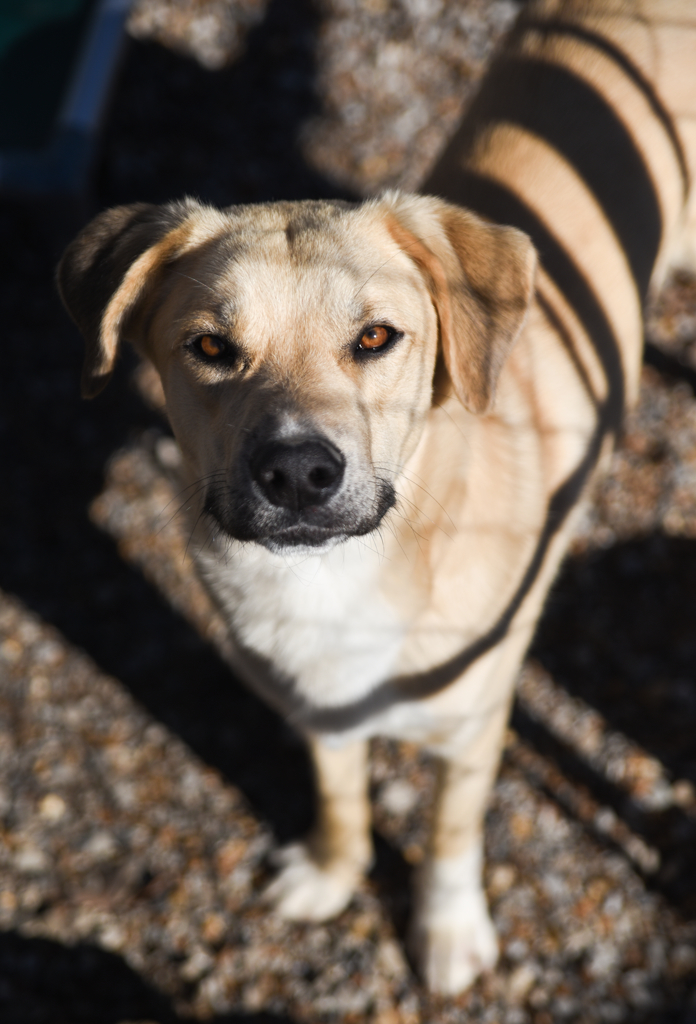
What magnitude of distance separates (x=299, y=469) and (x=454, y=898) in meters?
1.97

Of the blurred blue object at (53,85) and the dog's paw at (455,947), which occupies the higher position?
the blurred blue object at (53,85)

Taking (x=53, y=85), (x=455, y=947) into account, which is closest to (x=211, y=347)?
(x=455, y=947)

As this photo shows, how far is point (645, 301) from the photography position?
10.5 ft

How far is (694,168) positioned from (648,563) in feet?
5.70

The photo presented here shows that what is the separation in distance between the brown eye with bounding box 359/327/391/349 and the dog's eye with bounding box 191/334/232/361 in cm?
34

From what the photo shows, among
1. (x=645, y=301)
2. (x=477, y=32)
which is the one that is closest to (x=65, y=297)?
(x=645, y=301)

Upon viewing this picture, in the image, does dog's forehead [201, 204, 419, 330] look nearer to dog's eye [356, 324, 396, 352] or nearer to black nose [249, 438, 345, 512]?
dog's eye [356, 324, 396, 352]


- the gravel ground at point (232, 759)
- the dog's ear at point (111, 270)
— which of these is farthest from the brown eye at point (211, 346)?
the gravel ground at point (232, 759)

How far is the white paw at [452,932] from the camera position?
287 cm

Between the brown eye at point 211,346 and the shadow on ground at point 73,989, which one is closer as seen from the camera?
the brown eye at point 211,346

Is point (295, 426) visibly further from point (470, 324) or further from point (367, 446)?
point (470, 324)

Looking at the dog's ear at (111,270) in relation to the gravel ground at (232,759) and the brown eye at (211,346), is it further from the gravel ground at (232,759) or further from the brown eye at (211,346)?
the gravel ground at (232,759)

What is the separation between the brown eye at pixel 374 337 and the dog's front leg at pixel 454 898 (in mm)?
1448

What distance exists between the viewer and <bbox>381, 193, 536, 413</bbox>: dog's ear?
2.12 m
